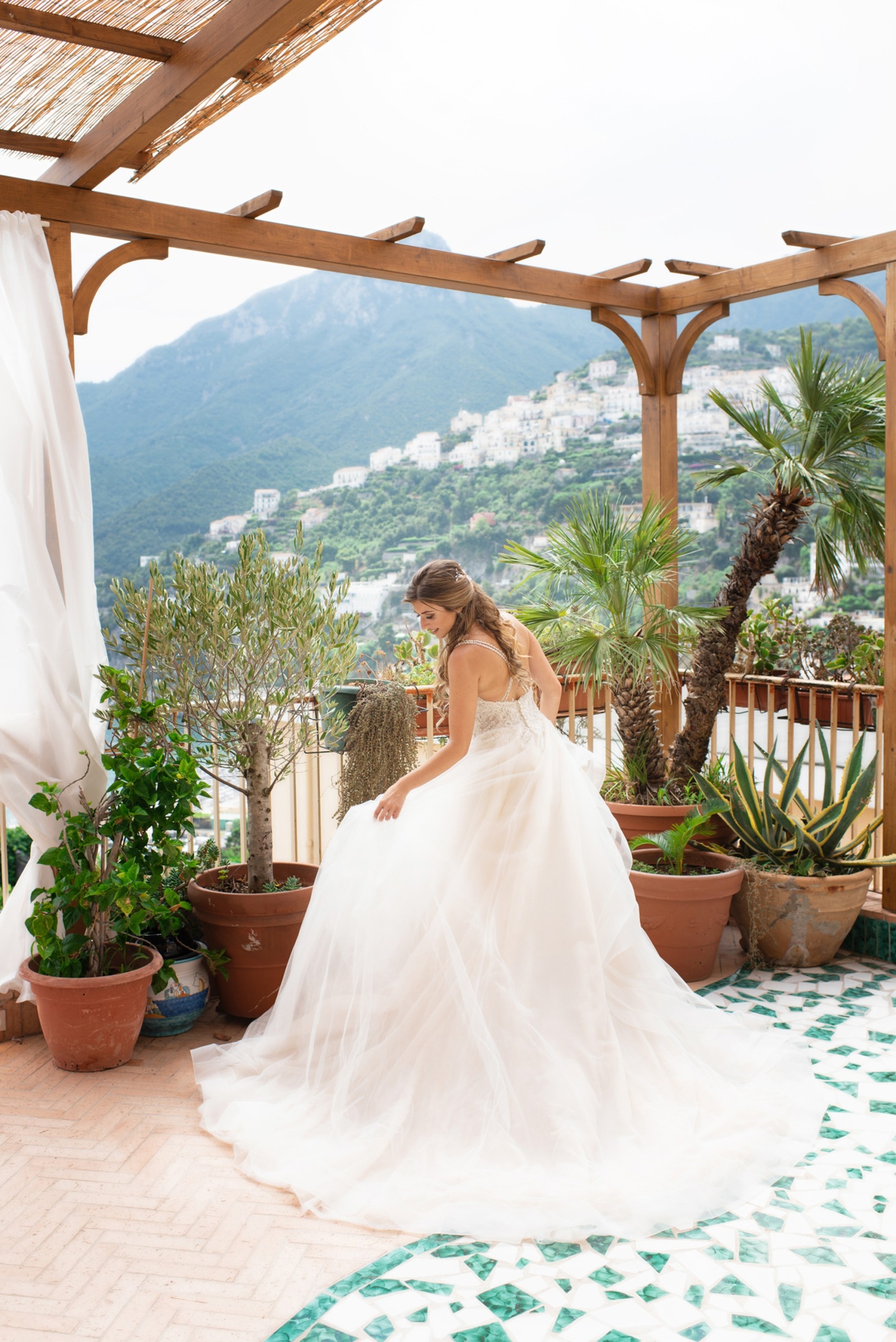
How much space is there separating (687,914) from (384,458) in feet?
50.9

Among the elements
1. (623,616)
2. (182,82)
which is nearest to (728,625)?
(623,616)

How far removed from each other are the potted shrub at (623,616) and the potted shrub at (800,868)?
39cm

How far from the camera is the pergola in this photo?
9.45 feet

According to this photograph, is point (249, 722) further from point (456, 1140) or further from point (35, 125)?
point (35, 125)

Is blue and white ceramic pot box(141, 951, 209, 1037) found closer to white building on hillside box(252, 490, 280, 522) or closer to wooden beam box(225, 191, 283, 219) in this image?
wooden beam box(225, 191, 283, 219)

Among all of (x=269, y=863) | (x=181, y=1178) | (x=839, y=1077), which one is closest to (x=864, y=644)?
(x=839, y=1077)

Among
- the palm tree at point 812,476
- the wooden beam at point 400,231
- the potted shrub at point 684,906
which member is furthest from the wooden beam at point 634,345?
the potted shrub at point 684,906

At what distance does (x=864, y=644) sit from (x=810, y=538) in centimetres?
869

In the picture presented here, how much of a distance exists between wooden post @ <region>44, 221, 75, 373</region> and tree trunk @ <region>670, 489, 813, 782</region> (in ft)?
9.72

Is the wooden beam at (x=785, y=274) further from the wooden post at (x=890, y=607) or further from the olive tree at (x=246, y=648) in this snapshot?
the olive tree at (x=246, y=648)

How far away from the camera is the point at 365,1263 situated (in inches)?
93.9

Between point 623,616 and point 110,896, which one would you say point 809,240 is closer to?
point 623,616

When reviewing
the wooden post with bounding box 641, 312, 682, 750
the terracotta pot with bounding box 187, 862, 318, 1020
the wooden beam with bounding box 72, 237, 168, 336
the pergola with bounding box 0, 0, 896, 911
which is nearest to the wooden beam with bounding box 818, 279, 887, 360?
the pergola with bounding box 0, 0, 896, 911

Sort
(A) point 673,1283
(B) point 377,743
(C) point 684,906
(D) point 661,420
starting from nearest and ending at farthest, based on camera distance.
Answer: (A) point 673,1283 < (C) point 684,906 < (B) point 377,743 < (D) point 661,420
